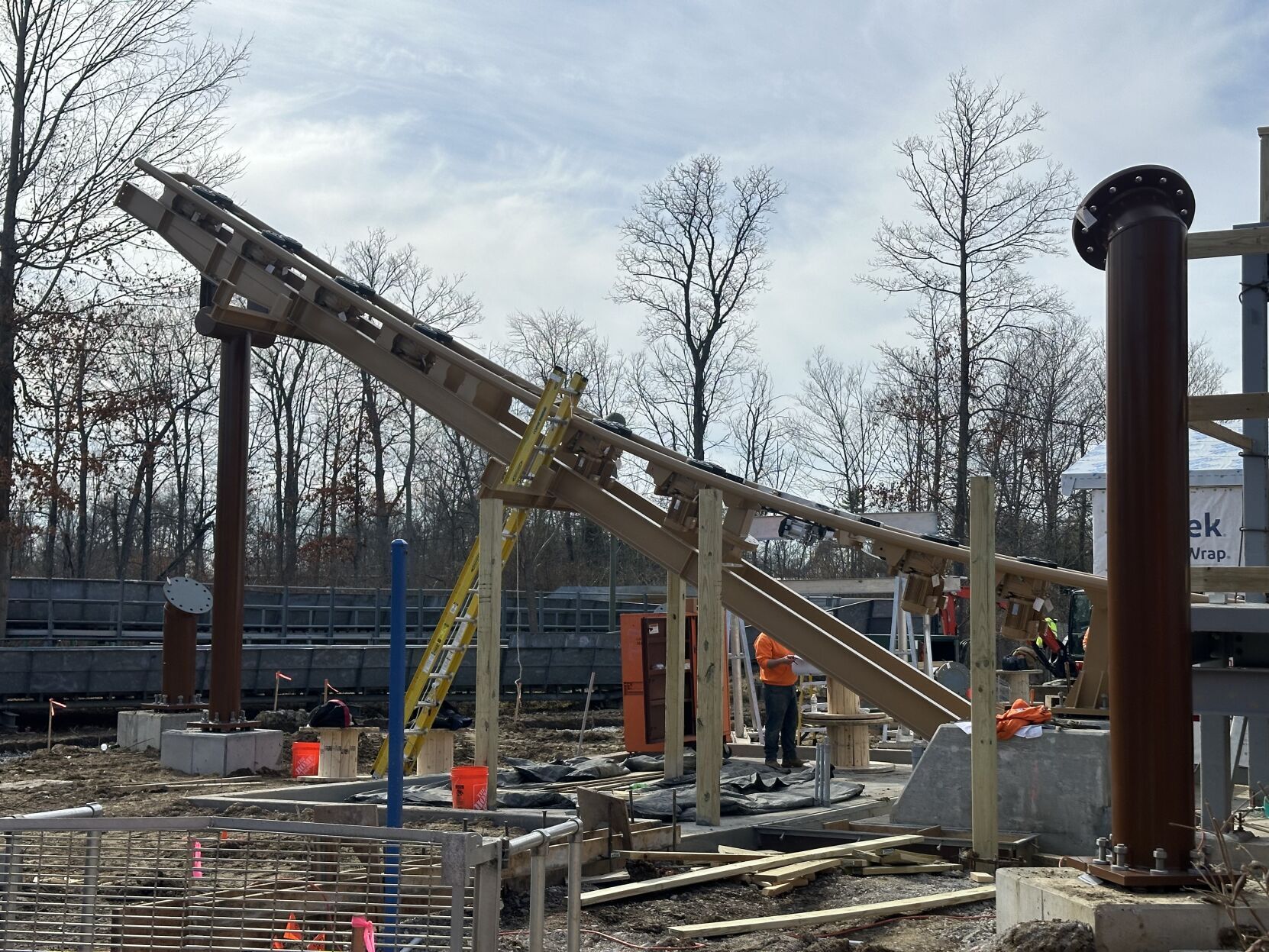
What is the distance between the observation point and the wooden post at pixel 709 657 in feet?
34.6

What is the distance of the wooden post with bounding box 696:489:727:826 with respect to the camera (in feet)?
34.6

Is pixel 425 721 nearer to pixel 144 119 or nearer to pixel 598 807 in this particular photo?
pixel 598 807

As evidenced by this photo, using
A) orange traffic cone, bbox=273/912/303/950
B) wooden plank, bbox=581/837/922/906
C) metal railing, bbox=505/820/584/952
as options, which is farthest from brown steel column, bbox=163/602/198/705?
metal railing, bbox=505/820/584/952

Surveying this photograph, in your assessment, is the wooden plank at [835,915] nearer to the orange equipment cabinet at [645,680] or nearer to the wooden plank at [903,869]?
the wooden plank at [903,869]

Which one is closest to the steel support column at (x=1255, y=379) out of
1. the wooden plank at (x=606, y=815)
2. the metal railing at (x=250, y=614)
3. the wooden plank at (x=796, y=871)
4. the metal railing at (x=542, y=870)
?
the wooden plank at (x=796, y=871)

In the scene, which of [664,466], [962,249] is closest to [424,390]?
[664,466]

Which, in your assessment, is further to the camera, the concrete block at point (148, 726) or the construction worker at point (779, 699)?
the concrete block at point (148, 726)

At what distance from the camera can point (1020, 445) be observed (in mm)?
41906

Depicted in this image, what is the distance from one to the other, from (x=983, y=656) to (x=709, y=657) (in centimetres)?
232

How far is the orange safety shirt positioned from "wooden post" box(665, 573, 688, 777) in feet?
6.19

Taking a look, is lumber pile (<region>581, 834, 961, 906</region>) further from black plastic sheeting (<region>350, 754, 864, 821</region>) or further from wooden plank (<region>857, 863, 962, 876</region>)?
black plastic sheeting (<region>350, 754, 864, 821</region>)

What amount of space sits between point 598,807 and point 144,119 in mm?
21970

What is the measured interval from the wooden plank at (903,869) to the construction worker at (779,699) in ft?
19.0

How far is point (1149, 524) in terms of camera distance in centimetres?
562
